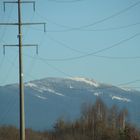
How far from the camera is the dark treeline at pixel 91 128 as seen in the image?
82.9 meters

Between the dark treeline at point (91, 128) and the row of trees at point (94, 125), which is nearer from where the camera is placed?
the dark treeline at point (91, 128)

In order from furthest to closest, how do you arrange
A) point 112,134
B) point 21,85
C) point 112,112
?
point 112,112 < point 112,134 < point 21,85

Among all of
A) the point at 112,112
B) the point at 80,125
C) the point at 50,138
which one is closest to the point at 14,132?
the point at 50,138

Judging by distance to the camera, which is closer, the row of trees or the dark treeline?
the dark treeline

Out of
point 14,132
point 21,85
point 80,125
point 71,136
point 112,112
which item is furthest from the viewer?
point 112,112

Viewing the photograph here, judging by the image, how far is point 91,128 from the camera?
368 ft

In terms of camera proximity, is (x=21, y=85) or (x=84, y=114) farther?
(x=84, y=114)

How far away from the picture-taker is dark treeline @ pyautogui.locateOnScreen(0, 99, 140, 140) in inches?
3265

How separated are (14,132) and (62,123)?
3703 cm

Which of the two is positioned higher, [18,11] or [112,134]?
[18,11]

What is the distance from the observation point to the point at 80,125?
117438 mm

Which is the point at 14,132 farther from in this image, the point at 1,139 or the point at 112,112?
the point at 112,112

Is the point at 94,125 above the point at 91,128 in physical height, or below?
above

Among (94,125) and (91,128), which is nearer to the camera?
A: (91,128)
